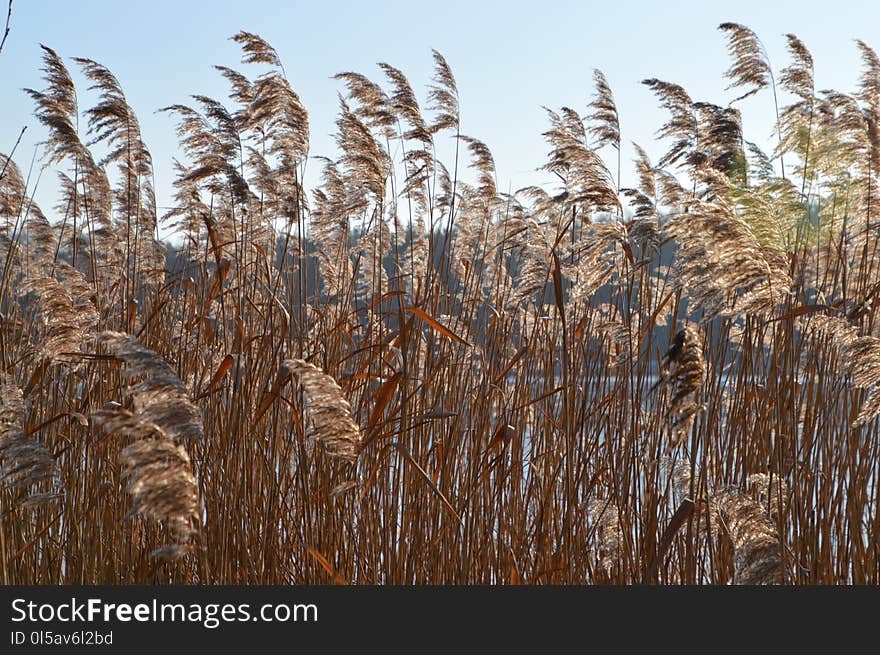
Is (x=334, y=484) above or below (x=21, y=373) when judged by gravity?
below

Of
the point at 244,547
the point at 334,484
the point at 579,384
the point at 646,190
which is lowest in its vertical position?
the point at 244,547

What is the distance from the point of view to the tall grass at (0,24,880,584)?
2586 millimetres

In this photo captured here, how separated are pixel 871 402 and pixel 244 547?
179cm

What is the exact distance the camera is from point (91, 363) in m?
3.26

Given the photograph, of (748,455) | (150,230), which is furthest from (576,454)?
(150,230)

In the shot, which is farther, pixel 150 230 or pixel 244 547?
pixel 150 230

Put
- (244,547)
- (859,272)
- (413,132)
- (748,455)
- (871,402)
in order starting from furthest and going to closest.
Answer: (413,132) → (859,272) → (748,455) → (244,547) → (871,402)

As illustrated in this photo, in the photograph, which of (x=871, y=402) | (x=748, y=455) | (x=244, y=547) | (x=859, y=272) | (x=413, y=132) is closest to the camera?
(x=871, y=402)

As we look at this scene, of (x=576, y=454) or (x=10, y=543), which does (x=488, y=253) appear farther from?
(x=10, y=543)

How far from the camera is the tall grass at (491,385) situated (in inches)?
102

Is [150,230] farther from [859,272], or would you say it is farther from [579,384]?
[859,272]

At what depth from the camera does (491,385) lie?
3.23 meters

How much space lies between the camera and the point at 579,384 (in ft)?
10.4

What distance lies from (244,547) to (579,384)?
1.18 metres
